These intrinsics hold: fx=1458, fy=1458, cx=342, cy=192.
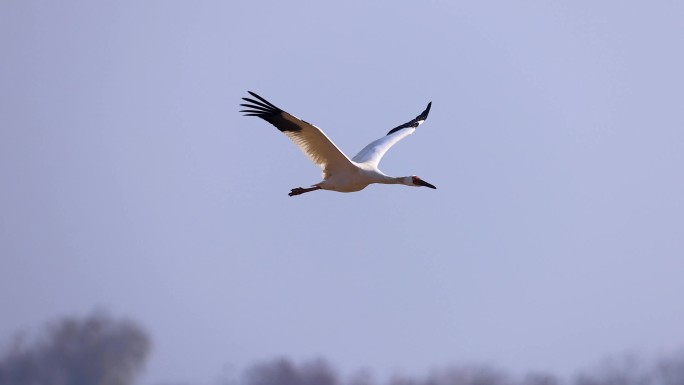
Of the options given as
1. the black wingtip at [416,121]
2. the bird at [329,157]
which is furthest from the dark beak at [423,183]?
the black wingtip at [416,121]

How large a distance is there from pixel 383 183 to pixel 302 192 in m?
1.38

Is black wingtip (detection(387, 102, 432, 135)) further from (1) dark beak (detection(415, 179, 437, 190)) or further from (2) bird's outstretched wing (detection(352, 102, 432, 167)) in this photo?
(1) dark beak (detection(415, 179, 437, 190))

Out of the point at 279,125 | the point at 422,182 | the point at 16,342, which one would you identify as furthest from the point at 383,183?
the point at 16,342

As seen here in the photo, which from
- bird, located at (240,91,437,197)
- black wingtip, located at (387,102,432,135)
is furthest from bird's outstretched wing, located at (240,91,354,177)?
black wingtip, located at (387,102,432,135)

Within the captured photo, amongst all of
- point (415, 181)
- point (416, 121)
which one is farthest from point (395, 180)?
point (416, 121)

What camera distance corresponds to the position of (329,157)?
23.0 m

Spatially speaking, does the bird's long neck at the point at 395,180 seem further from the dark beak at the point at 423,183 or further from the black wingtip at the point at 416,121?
the black wingtip at the point at 416,121

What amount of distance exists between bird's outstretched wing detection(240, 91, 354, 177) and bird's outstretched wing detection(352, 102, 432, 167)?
154 centimetres

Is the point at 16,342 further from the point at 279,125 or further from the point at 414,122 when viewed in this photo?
the point at 279,125

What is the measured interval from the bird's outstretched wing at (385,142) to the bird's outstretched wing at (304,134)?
5.04 ft

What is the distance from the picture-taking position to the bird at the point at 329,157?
22.3 meters

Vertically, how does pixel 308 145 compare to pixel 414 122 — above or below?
below

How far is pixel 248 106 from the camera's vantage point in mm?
22359

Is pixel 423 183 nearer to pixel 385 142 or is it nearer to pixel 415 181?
pixel 415 181
